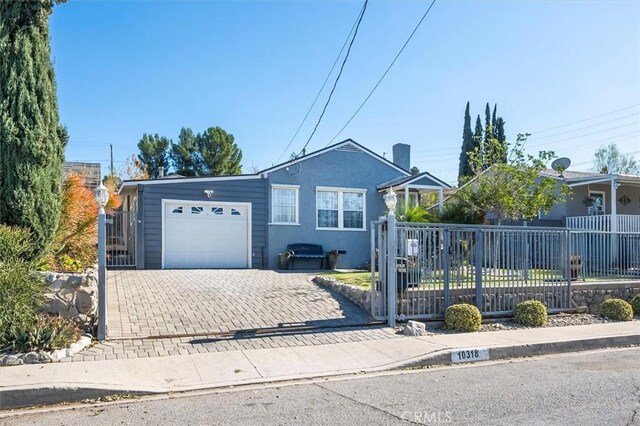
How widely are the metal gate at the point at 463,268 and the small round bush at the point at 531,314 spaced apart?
0.36 meters

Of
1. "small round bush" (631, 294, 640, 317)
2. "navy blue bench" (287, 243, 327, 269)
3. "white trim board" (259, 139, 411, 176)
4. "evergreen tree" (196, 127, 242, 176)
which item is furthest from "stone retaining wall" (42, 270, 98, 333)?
"evergreen tree" (196, 127, 242, 176)

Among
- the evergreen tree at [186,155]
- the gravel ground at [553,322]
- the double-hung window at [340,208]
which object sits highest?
the evergreen tree at [186,155]

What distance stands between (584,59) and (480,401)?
1088 centimetres

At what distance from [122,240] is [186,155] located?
25.0 metres

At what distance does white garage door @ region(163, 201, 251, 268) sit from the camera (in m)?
16.0

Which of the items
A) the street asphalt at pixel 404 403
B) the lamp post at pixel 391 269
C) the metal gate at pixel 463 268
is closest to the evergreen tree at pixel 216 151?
the metal gate at pixel 463 268

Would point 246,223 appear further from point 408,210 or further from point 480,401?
point 480,401

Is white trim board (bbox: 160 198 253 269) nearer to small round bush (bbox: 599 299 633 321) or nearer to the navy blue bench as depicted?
the navy blue bench

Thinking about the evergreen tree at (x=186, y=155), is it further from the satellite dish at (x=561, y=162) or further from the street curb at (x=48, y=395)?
the street curb at (x=48, y=395)

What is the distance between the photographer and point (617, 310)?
10.4 m

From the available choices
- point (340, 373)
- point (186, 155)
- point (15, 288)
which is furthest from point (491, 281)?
point (186, 155)

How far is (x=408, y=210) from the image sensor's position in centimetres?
1406

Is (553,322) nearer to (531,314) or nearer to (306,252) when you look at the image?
(531,314)

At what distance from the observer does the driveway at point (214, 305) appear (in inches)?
332
